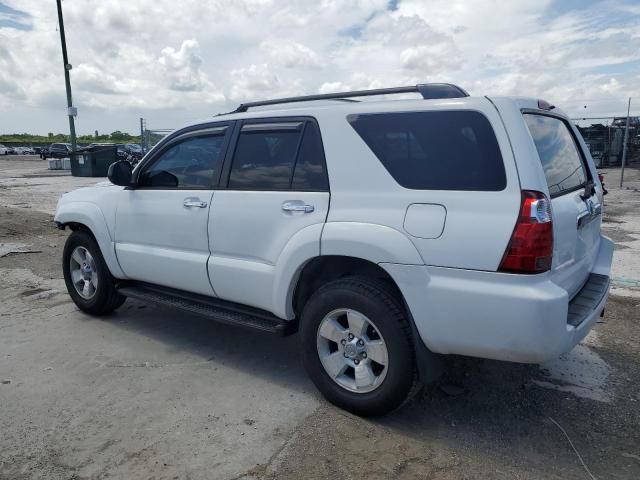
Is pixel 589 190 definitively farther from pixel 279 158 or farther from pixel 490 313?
pixel 279 158

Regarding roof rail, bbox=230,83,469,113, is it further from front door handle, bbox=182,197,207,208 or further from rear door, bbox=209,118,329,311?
front door handle, bbox=182,197,207,208

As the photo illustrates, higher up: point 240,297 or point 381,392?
point 240,297

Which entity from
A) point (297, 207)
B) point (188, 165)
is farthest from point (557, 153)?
point (188, 165)

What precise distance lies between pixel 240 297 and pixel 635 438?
8.41ft

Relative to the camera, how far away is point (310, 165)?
11.5ft

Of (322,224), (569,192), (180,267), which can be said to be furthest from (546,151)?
(180,267)

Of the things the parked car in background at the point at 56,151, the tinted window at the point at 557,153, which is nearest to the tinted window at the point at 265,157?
the tinted window at the point at 557,153

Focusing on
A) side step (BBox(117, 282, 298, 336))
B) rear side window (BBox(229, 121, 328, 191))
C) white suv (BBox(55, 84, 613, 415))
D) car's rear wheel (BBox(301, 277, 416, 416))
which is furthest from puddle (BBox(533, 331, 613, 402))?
rear side window (BBox(229, 121, 328, 191))

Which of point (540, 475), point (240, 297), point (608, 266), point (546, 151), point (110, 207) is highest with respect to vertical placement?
point (546, 151)

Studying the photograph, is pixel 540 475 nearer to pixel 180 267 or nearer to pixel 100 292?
pixel 180 267

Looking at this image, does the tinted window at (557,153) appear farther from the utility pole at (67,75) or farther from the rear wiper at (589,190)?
the utility pole at (67,75)

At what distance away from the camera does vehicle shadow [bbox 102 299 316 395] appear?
4.00 metres

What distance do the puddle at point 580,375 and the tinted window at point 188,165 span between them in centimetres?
281

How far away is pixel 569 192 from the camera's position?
10.6 ft
